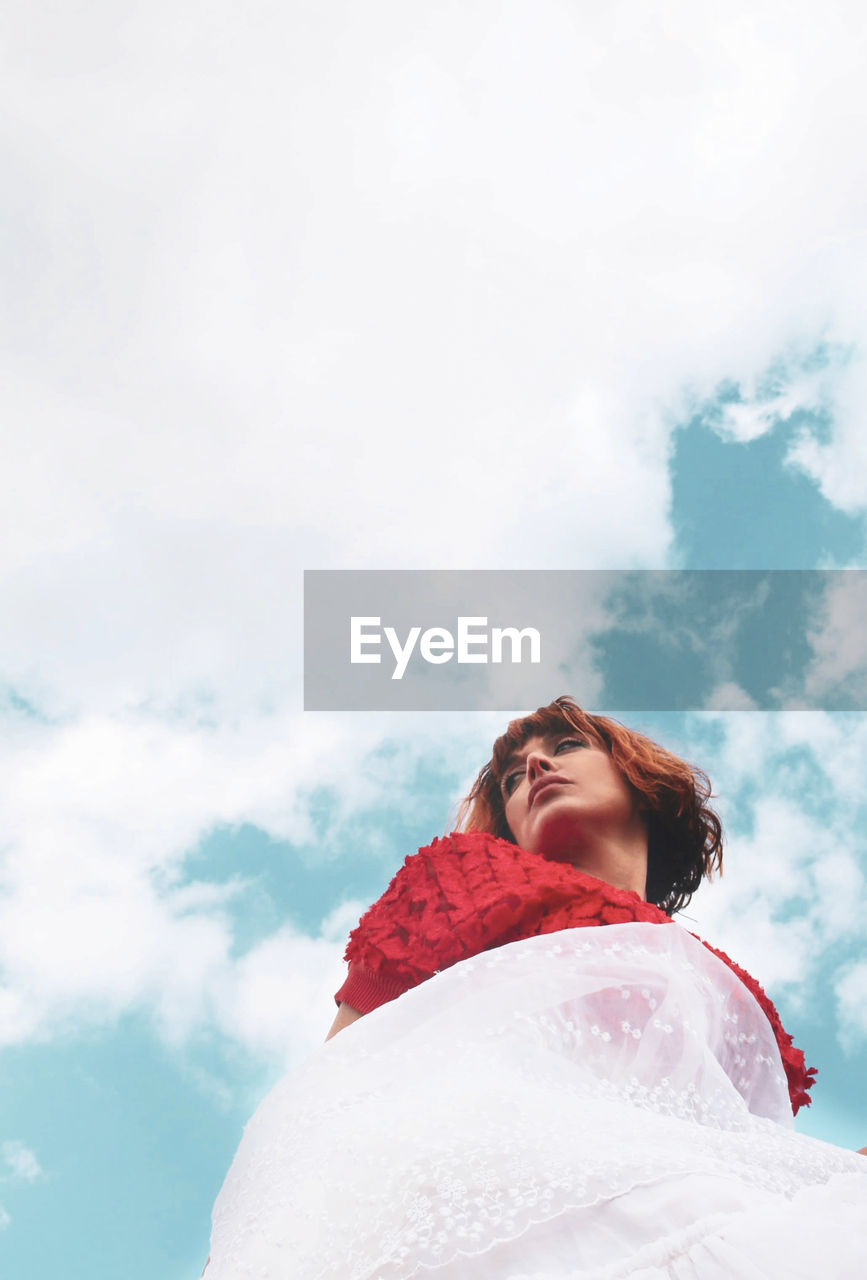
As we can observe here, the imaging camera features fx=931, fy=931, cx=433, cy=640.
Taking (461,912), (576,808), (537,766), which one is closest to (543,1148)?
(461,912)

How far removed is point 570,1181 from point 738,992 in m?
0.97

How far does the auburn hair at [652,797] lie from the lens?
10.4ft

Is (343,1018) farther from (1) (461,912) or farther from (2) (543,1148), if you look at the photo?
(2) (543,1148)

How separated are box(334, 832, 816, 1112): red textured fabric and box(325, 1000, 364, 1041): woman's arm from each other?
0.01m

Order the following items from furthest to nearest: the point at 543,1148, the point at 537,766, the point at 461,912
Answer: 1. the point at 537,766
2. the point at 461,912
3. the point at 543,1148

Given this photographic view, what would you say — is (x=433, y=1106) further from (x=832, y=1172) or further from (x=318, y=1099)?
(x=832, y=1172)

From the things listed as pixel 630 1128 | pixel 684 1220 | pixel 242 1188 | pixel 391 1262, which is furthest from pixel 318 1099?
pixel 684 1220

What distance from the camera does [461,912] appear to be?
213 cm

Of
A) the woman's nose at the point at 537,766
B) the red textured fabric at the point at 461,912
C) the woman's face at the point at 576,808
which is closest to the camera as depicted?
the red textured fabric at the point at 461,912

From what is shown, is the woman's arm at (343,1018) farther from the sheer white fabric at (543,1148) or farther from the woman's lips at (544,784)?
the woman's lips at (544,784)

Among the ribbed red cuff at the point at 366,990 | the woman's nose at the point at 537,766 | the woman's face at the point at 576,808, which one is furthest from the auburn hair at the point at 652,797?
the ribbed red cuff at the point at 366,990

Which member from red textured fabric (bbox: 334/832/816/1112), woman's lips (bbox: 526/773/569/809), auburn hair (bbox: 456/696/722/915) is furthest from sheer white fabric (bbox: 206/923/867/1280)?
auburn hair (bbox: 456/696/722/915)

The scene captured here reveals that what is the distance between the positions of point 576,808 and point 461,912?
2.90 feet

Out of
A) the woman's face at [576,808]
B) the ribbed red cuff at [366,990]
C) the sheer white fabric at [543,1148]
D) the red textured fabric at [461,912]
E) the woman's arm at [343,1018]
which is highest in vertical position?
the woman's face at [576,808]
